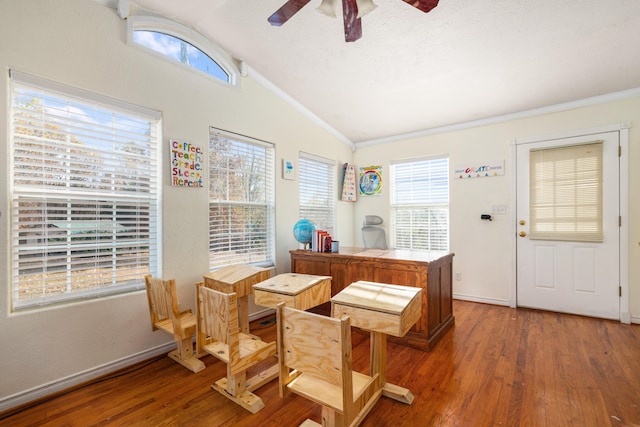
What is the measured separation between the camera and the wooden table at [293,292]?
196cm

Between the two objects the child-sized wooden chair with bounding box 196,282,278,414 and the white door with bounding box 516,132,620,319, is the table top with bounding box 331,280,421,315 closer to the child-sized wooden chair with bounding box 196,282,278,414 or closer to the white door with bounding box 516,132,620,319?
the child-sized wooden chair with bounding box 196,282,278,414

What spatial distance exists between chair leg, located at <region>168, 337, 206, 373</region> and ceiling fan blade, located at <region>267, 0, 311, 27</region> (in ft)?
7.93

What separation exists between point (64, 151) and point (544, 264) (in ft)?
16.1

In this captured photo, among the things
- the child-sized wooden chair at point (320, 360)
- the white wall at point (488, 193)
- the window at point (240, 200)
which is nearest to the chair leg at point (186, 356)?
the window at point (240, 200)

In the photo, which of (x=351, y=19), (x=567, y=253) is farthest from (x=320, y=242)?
(x=567, y=253)

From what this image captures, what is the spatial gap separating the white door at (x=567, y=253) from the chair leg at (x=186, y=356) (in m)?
3.75

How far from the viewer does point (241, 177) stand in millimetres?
3172

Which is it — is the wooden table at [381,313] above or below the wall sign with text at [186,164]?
below

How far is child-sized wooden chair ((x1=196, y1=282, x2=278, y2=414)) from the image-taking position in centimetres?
174

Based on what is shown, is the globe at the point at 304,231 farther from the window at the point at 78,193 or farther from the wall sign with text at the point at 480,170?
the wall sign with text at the point at 480,170

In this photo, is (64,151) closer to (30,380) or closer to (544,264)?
(30,380)

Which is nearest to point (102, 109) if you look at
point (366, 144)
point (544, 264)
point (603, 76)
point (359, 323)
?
point (359, 323)

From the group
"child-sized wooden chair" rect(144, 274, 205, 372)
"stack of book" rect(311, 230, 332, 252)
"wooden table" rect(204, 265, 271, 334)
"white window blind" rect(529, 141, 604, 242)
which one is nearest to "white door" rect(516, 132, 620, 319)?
"white window blind" rect(529, 141, 604, 242)

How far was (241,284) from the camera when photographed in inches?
92.5
